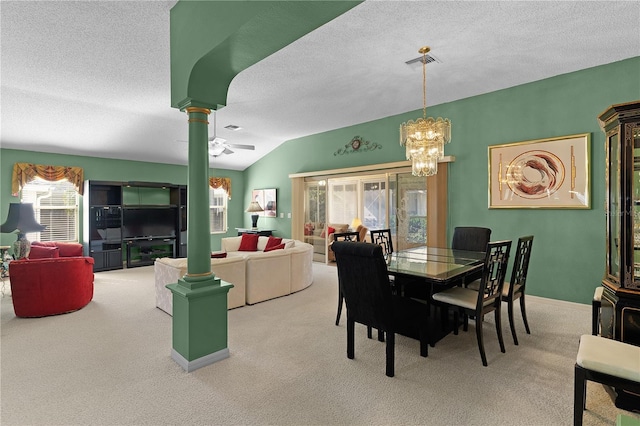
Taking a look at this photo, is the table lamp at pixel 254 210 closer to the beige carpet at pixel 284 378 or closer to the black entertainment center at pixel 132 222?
the black entertainment center at pixel 132 222

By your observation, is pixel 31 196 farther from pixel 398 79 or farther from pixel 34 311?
pixel 398 79

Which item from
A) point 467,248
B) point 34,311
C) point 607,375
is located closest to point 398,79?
point 467,248

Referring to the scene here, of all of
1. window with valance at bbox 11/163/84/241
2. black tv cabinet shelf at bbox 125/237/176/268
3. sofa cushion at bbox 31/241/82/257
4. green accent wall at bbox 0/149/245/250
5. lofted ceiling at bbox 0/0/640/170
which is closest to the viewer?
lofted ceiling at bbox 0/0/640/170

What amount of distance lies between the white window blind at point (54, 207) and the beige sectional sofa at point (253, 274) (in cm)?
397

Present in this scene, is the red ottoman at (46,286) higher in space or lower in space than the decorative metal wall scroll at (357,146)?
lower

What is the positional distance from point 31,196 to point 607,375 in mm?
8638

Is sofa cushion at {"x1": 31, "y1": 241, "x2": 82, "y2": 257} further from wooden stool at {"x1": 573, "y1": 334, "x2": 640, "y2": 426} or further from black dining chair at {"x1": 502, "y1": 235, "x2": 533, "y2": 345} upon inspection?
wooden stool at {"x1": 573, "y1": 334, "x2": 640, "y2": 426}

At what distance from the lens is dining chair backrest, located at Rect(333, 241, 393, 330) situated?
7.88 feet

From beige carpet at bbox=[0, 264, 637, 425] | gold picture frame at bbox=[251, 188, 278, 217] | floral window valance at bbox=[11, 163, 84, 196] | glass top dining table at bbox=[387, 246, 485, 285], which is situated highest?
floral window valance at bbox=[11, 163, 84, 196]

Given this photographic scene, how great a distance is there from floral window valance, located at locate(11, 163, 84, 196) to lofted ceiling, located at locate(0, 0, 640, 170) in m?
0.40

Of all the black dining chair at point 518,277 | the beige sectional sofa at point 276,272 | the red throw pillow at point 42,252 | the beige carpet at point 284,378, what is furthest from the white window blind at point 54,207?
the black dining chair at point 518,277

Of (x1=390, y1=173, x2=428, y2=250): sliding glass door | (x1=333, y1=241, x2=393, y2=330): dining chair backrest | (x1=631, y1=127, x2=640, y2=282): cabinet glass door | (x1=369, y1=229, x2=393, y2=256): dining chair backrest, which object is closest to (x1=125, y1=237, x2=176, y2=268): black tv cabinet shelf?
(x1=390, y1=173, x2=428, y2=250): sliding glass door

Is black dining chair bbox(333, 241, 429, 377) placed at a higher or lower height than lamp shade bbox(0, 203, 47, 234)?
lower

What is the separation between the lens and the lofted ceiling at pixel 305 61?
2.88 meters
